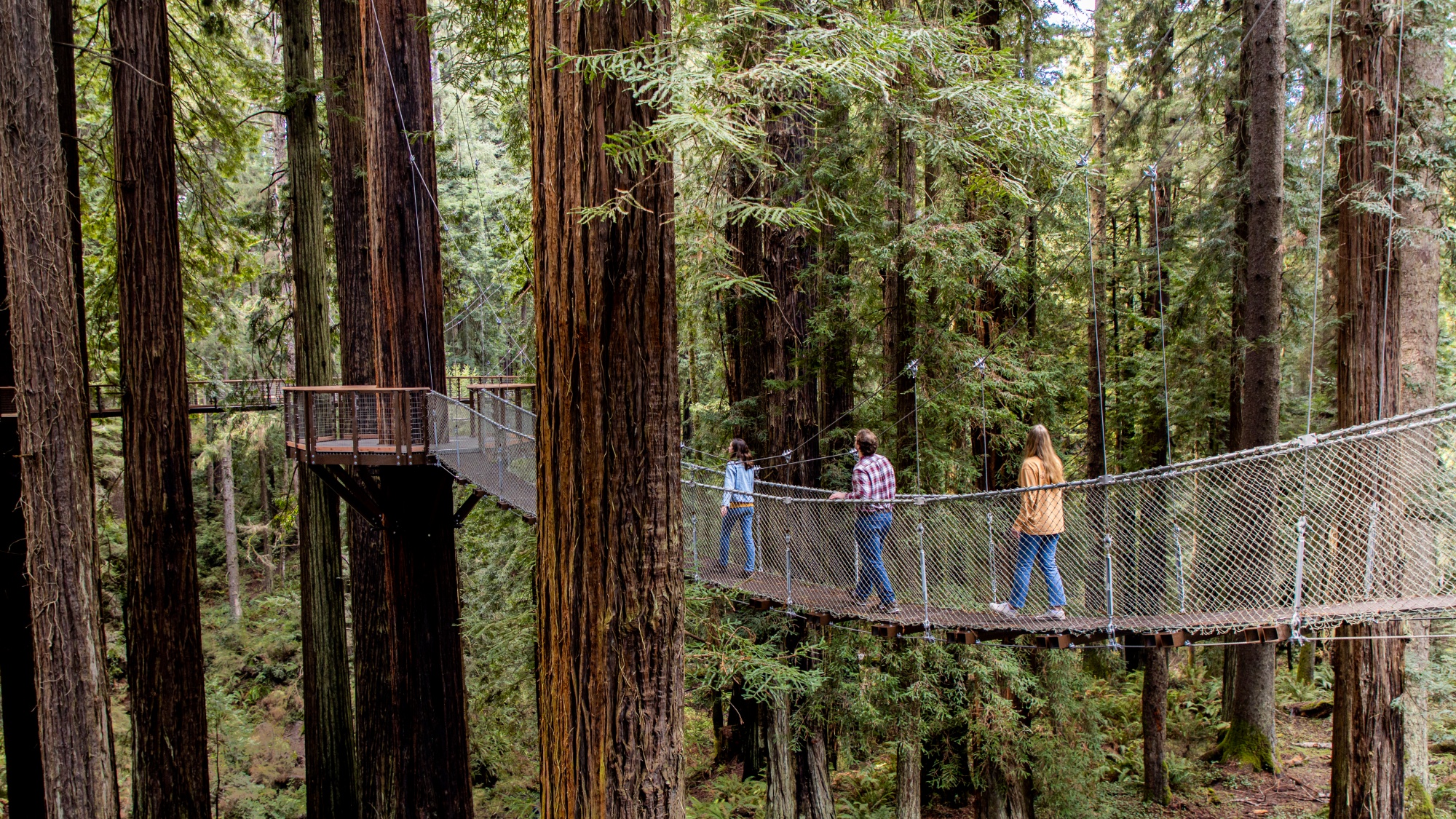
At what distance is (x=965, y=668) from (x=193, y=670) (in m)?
5.66

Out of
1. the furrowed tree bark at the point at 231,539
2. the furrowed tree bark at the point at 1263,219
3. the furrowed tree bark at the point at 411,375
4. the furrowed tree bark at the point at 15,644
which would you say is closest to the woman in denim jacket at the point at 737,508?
the furrowed tree bark at the point at 411,375

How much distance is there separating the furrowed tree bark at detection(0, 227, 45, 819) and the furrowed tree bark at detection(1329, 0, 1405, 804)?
917 centimetres

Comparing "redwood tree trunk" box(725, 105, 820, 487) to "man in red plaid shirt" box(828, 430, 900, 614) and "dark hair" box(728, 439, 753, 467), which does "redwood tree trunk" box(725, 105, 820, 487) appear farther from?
"man in red plaid shirt" box(828, 430, 900, 614)

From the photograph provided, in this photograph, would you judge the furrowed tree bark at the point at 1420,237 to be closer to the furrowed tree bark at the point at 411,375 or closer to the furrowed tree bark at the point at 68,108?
the furrowed tree bark at the point at 411,375

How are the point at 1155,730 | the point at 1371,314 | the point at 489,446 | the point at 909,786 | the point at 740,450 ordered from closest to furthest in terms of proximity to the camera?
the point at 740,450 → the point at 489,446 → the point at 1371,314 → the point at 909,786 → the point at 1155,730

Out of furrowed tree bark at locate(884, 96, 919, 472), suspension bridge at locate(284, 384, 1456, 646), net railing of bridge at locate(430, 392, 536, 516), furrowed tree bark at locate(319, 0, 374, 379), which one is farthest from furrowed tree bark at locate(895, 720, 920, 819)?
furrowed tree bark at locate(319, 0, 374, 379)

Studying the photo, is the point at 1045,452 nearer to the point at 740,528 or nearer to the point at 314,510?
the point at 740,528

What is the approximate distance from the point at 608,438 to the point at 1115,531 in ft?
11.3

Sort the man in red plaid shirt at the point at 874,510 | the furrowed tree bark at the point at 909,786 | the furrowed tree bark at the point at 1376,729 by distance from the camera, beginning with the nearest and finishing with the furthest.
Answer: the man in red plaid shirt at the point at 874,510, the furrowed tree bark at the point at 1376,729, the furrowed tree bark at the point at 909,786

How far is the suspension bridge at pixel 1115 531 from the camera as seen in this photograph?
12.5 feet

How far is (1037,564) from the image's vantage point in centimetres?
451

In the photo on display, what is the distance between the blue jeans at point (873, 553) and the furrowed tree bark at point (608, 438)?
2369mm

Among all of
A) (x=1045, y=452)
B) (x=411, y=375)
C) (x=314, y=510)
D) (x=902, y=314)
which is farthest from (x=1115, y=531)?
(x=314, y=510)

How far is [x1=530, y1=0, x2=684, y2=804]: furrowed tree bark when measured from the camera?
2.50 m
